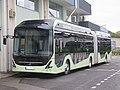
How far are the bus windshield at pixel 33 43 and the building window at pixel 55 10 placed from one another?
37.2 ft

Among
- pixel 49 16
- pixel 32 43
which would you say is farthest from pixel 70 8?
pixel 32 43

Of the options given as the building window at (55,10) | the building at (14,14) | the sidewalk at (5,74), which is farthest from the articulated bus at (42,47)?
the building window at (55,10)

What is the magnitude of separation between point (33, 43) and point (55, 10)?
13.7 metres

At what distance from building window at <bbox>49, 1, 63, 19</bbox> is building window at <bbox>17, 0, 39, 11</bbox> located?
3.35 m

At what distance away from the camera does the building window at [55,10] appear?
29.1 metres

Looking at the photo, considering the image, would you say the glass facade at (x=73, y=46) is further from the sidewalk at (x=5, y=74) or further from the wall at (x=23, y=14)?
the wall at (x=23, y=14)

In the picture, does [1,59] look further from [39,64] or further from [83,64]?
[83,64]

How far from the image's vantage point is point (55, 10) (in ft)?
99.6

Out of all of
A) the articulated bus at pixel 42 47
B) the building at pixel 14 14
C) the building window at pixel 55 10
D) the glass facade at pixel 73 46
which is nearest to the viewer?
the articulated bus at pixel 42 47

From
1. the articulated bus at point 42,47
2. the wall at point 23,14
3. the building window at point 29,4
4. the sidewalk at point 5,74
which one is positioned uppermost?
the building window at point 29,4

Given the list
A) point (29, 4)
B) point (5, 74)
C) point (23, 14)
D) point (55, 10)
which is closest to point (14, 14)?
point (23, 14)

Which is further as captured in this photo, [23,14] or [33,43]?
[23,14]

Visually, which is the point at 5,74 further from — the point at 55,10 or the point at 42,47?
the point at 55,10

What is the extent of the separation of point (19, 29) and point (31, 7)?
7.24 metres
